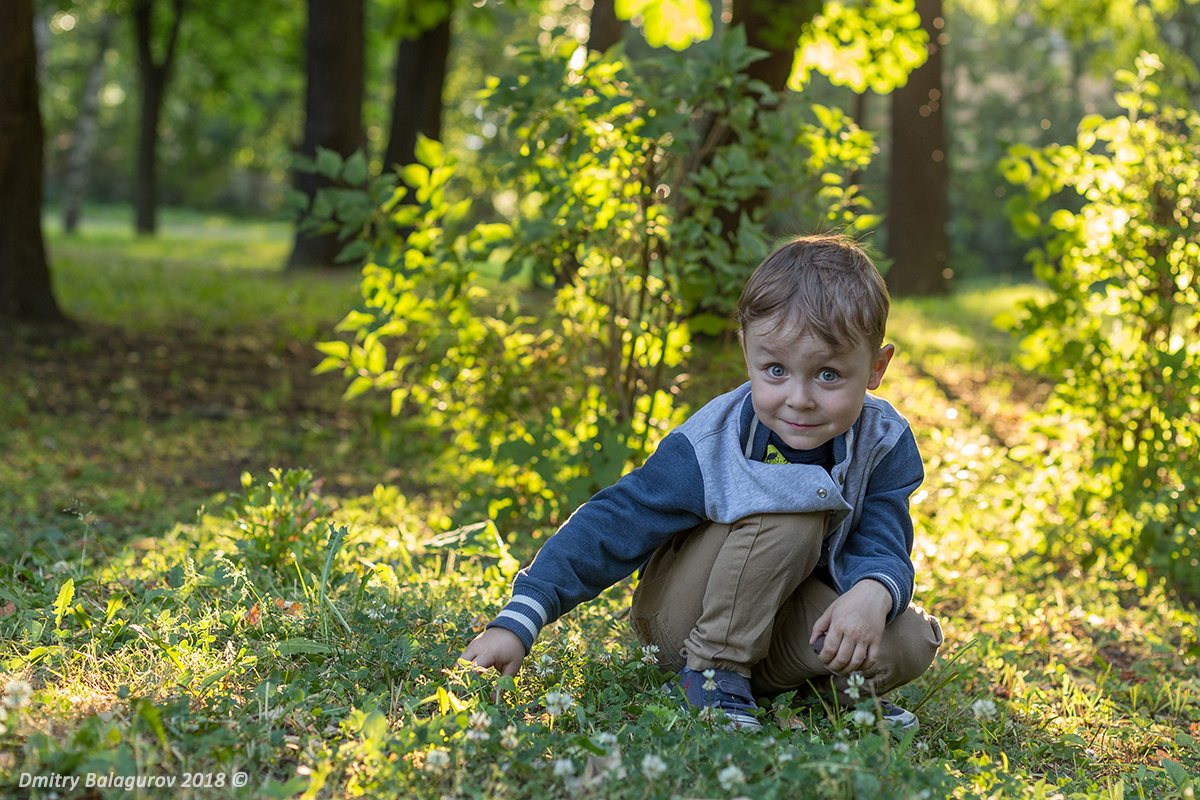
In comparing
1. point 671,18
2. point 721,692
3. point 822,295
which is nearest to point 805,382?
point 822,295

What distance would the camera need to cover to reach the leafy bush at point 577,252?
11.3 ft

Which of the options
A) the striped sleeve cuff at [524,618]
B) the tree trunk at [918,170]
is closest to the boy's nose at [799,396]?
the striped sleeve cuff at [524,618]

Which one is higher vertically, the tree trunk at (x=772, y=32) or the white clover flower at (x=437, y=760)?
the tree trunk at (x=772, y=32)

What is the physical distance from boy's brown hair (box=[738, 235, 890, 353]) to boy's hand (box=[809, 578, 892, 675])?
52 centimetres

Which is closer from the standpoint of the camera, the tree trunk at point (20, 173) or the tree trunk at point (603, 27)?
the tree trunk at point (20, 173)

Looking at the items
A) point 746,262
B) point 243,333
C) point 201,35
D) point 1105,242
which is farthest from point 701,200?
point 201,35

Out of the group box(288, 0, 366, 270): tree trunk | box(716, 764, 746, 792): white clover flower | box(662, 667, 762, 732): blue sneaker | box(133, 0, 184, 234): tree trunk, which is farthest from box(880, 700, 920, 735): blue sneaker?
box(133, 0, 184, 234): tree trunk

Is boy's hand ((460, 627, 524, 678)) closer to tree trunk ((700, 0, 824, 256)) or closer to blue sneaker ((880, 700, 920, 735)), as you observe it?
blue sneaker ((880, 700, 920, 735))

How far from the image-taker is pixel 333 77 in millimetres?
11734

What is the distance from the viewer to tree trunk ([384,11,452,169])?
522 inches

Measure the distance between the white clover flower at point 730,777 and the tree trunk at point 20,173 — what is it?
21.8 feet

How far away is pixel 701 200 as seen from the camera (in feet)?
11.5

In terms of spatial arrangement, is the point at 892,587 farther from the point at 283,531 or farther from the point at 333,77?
the point at 333,77

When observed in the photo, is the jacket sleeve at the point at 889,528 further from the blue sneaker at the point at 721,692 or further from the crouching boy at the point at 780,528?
the blue sneaker at the point at 721,692
